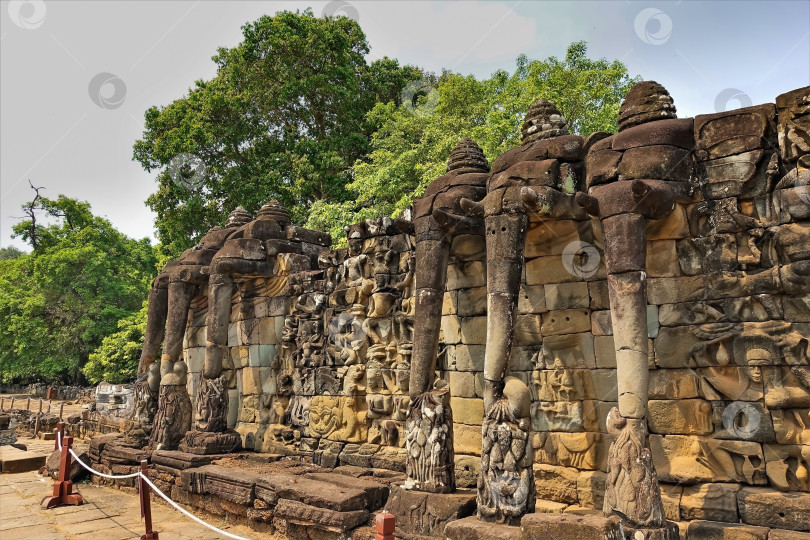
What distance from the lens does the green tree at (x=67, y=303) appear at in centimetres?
2858

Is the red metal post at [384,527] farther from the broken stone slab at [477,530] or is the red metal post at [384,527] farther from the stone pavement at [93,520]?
the stone pavement at [93,520]

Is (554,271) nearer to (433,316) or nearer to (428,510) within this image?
(433,316)

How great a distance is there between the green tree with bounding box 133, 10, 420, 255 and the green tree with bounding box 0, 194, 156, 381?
35.5ft

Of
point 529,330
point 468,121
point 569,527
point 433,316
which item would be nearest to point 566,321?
point 529,330

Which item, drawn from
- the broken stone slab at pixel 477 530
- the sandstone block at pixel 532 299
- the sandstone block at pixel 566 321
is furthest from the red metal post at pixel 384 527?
the sandstone block at pixel 532 299

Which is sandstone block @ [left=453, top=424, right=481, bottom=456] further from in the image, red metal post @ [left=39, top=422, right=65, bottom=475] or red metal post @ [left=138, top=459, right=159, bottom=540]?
red metal post @ [left=39, top=422, right=65, bottom=475]

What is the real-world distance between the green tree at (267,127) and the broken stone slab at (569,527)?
48.0ft

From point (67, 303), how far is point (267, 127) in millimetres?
16081

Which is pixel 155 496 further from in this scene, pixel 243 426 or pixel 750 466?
pixel 750 466

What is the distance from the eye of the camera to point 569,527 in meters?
4.48

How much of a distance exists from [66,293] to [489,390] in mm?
29157

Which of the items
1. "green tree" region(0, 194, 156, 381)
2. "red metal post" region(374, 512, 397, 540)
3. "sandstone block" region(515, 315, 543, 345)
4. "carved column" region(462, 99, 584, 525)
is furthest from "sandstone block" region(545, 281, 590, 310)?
"green tree" region(0, 194, 156, 381)

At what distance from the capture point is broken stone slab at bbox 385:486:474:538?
224 inches

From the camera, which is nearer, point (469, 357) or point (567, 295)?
point (567, 295)
